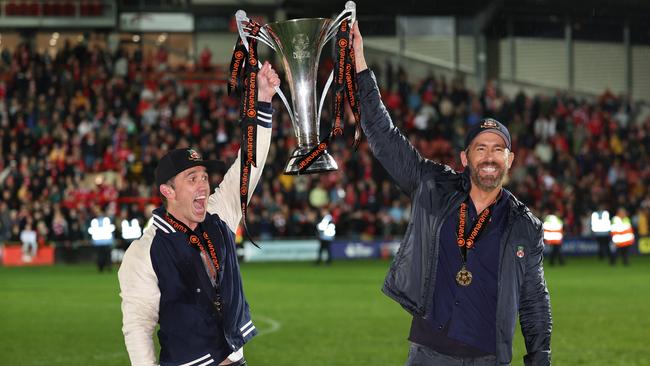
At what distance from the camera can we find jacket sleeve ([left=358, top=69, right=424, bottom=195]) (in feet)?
22.8

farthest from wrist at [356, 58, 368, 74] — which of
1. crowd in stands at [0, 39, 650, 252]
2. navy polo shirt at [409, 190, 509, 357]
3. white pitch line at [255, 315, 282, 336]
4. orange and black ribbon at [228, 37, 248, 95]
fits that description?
crowd in stands at [0, 39, 650, 252]

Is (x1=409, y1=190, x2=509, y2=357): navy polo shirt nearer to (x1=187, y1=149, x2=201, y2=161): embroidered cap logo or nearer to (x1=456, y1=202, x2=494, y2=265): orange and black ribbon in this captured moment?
(x1=456, y1=202, x2=494, y2=265): orange and black ribbon

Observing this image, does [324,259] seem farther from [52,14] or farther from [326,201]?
[52,14]

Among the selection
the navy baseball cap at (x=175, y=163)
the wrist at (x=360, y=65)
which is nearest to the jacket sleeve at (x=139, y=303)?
the navy baseball cap at (x=175, y=163)

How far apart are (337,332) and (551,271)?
14224 millimetres

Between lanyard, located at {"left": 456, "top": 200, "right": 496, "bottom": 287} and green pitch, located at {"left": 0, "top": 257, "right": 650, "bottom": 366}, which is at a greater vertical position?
lanyard, located at {"left": 456, "top": 200, "right": 496, "bottom": 287}

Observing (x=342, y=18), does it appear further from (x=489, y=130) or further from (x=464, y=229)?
(x=464, y=229)

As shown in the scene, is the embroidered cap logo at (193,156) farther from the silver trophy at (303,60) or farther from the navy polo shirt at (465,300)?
the navy polo shirt at (465,300)

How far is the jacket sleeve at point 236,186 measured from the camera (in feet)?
24.4

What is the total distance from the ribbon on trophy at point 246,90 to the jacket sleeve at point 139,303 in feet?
2.02

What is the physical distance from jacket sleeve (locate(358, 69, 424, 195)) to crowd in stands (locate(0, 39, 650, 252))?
24.5 meters

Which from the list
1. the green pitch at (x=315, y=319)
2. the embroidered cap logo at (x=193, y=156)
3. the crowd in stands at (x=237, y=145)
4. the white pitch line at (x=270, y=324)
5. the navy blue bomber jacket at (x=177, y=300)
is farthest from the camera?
the crowd in stands at (x=237, y=145)

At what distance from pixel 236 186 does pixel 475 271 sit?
1.72 meters

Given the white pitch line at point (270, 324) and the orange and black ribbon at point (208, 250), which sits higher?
the orange and black ribbon at point (208, 250)
